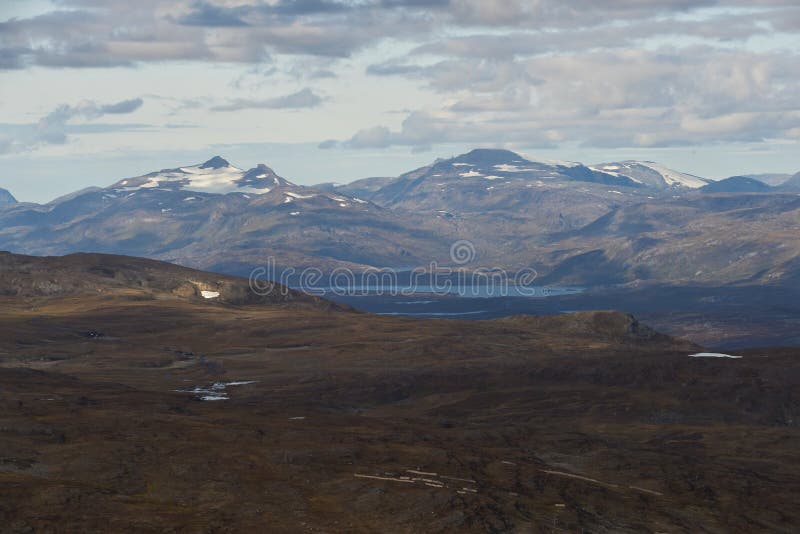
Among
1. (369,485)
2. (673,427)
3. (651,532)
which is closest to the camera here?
(651,532)

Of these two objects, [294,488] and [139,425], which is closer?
[294,488]

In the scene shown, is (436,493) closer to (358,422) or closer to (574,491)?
(574,491)

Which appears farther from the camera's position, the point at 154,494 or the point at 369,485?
the point at 369,485

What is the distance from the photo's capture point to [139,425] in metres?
148

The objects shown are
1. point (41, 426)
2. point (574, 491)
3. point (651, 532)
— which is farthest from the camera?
point (41, 426)

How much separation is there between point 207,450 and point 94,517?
35.6 metres

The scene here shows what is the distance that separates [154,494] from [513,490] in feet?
128

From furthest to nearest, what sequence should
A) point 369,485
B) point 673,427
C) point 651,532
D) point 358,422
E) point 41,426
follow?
point 673,427 → point 358,422 → point 41,426 → point 369,485 → point 651,532

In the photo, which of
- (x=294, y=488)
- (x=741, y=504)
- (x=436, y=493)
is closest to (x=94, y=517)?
(x=294, y=488)

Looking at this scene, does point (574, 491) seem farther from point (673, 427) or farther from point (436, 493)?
point (673, 427)

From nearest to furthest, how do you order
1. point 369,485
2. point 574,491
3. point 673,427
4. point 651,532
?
1. point 651,532
2. point 369,485
3. point 574,491
4. point 673,427

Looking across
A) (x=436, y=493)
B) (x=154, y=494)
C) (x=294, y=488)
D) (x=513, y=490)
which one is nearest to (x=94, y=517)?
(x=154, y=494)

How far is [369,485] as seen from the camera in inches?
4631

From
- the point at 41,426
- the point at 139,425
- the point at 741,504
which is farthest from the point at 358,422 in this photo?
the point at 741,504
